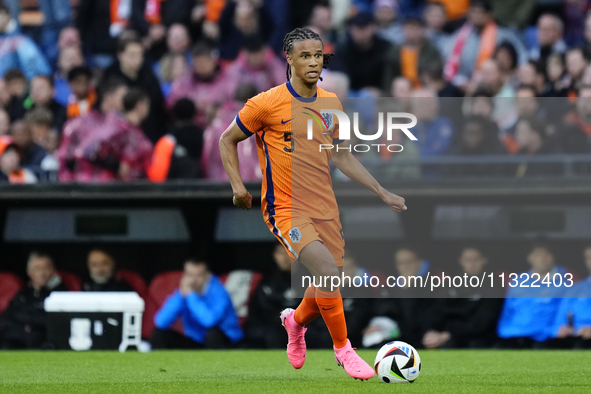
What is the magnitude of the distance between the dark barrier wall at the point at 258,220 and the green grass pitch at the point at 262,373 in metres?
1.11

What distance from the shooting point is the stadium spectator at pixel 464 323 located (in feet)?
29.5

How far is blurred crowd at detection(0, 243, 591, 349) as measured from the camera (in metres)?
8.89

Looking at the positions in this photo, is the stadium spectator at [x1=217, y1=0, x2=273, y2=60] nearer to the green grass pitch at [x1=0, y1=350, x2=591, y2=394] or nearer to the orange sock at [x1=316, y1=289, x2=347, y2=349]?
the green grass pitch at [x1=0, y1=350, x2=591, y2=394]

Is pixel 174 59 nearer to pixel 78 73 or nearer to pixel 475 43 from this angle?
pixel 78 73

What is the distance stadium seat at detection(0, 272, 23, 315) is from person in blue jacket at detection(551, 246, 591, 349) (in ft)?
17.2

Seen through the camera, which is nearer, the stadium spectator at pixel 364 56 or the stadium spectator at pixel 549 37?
the stadium spectator at pixel 549 37

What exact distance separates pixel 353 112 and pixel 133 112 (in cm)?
220

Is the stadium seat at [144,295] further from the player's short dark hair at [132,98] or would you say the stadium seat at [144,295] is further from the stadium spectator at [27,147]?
the player's short dark hair at [132,98]

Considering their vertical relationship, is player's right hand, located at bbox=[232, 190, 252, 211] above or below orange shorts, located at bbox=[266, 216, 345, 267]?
above

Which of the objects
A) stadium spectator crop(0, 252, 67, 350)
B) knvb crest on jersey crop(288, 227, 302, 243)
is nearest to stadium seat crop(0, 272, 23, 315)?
stadium spectator crop(0, 252, 67, 350)

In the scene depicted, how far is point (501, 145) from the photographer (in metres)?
8.83

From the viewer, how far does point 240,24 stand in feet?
36.3

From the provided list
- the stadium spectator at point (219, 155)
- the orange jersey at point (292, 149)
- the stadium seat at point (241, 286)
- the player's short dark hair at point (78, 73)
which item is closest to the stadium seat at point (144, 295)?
the stadium seat at point (241, 286)

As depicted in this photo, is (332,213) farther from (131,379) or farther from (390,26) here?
(390,26)
